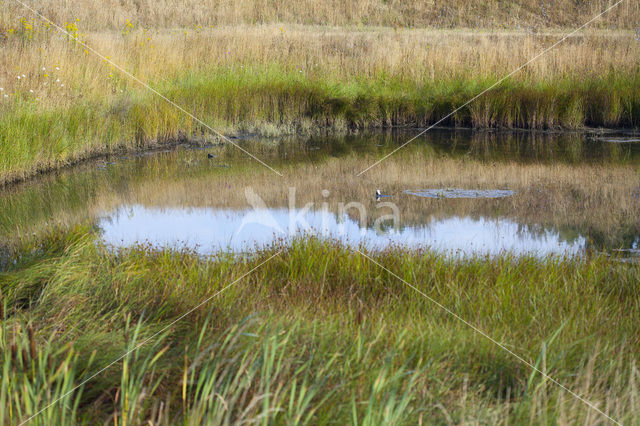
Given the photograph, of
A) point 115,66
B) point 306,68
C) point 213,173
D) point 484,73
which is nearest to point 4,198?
point 213,173

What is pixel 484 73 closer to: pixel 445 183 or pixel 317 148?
pixel 317 148

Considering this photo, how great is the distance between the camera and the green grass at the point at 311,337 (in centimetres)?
181

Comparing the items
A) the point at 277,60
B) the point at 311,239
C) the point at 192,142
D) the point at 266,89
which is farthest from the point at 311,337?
the point at 277,60

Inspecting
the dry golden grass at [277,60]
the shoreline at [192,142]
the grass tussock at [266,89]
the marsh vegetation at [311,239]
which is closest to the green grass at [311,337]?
the marsh vegetation at [311,239]

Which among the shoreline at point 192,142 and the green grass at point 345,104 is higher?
the green grass at point 345,104

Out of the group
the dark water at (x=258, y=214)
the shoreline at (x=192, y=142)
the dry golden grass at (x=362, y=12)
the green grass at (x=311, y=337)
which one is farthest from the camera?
the dry golden grass at (x=362, y=12)

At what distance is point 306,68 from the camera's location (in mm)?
11211

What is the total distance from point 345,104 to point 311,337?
7.90 m

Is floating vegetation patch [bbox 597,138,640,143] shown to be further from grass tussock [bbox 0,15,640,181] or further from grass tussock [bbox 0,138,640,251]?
grass tussock [bbox 0,15,640,181]

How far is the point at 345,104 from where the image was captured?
996 cm

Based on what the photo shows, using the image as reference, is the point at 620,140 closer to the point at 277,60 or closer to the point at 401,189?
the point at 401,189

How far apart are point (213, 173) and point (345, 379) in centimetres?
514

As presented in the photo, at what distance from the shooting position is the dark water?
448 cm

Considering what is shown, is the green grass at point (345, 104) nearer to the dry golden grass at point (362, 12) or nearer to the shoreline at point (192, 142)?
the shoreline at point (192, 142)
